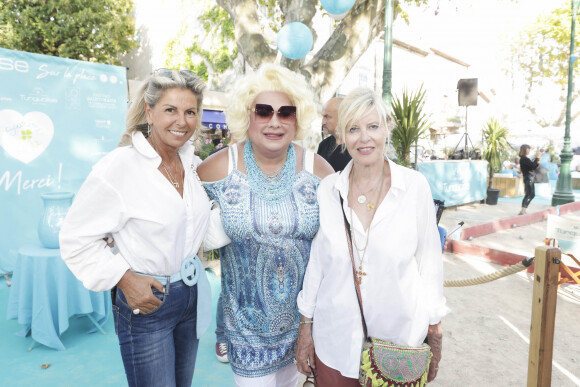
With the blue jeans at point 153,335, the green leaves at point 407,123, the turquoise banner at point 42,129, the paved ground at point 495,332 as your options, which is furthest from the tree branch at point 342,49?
the blue jeans at point 153,335

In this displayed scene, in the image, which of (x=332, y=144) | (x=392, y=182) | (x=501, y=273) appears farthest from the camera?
(x=332, y=144)

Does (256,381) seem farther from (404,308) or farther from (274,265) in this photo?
(404,308)

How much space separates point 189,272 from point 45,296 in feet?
7.98

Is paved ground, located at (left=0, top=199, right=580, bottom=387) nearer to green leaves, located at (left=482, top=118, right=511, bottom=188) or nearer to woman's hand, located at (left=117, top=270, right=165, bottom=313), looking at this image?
woman's hand, located at (left=117, top=270, right=165, bottom=313)

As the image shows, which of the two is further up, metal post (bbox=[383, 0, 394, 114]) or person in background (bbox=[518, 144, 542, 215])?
metal post (bbox=[383, 0, 394, 114])

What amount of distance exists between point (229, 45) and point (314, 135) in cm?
900

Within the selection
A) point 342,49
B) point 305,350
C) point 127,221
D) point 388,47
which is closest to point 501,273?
point 305,350

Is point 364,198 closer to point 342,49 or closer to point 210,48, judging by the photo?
point 342,49

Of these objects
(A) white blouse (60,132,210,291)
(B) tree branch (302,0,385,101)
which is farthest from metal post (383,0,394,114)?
(A) white blouse (60,132,210,291)

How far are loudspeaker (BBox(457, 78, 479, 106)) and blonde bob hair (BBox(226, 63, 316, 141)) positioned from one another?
14.6 meters

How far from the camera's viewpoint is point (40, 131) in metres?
5.37

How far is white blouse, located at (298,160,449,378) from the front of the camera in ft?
5.46

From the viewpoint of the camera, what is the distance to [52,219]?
3.60m

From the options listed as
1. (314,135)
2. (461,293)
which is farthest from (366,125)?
(314,135)
